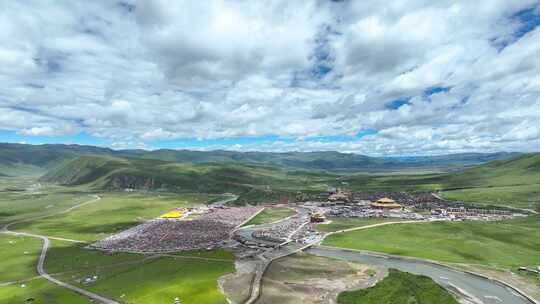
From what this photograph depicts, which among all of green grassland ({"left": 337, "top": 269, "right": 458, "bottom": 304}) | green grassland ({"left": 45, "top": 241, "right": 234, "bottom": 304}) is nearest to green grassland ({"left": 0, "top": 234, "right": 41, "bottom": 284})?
green grassland ({"left": 45, "top": 241, "right": 234, "bottom": 304})

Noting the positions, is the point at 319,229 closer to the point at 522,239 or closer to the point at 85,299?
the point at 522,239

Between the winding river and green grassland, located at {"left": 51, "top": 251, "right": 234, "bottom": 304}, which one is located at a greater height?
the winding river

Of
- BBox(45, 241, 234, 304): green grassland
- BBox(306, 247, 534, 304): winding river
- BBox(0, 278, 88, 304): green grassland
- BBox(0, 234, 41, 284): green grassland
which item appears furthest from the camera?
BBox(0, 234, 41, 284): green grassland

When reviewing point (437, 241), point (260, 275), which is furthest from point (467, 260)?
point (260, 275)

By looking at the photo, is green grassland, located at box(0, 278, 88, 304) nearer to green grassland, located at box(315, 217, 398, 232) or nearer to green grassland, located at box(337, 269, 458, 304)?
green grassland, located at box(337, 269, 458, 304)

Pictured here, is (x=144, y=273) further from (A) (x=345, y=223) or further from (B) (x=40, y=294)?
(A) (x=345, y=223)

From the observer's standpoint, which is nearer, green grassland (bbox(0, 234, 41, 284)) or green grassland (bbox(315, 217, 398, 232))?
green grassland (bbox(0, 234, 41, 284))

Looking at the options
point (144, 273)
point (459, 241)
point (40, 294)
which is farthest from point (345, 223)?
point (40, 294)
